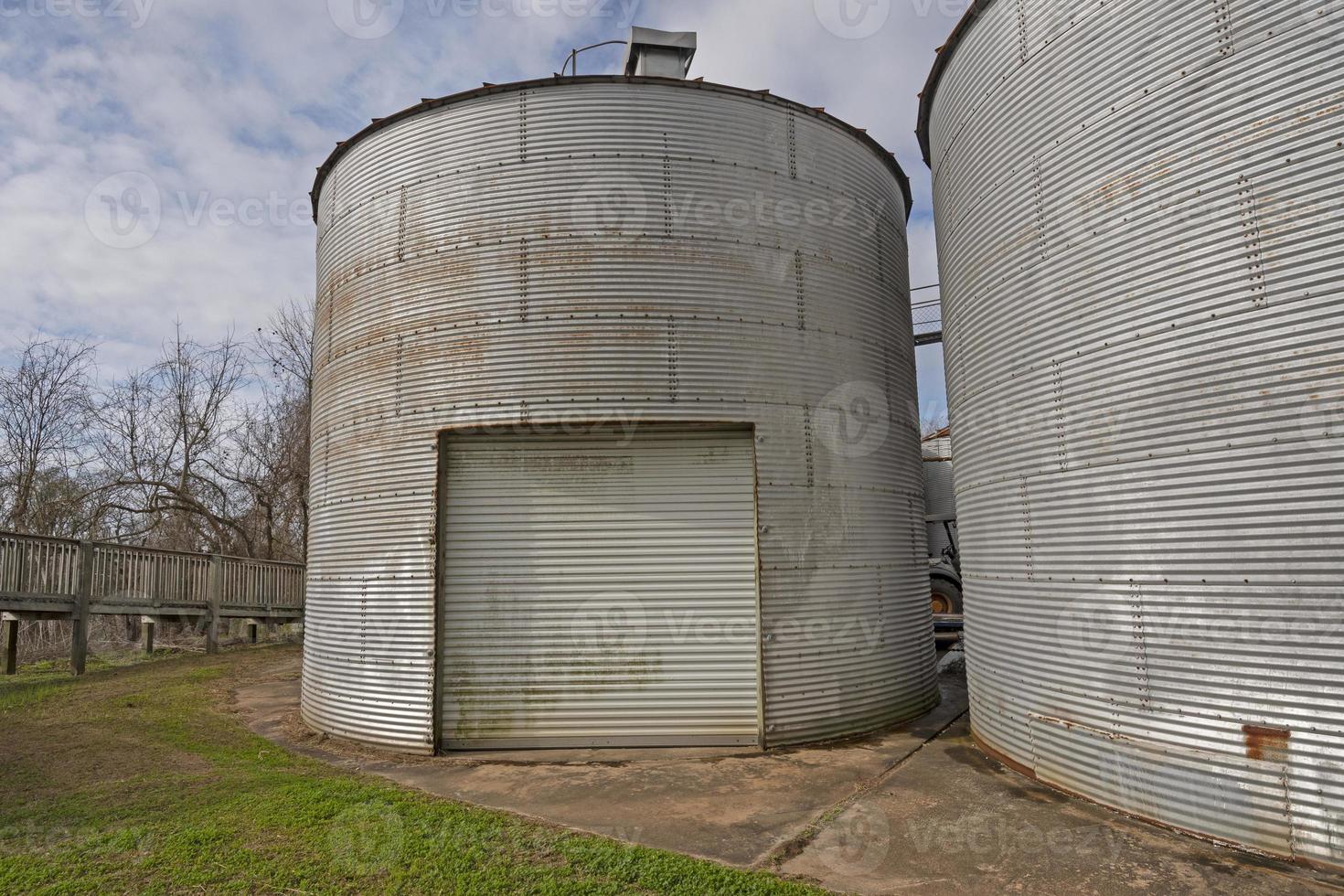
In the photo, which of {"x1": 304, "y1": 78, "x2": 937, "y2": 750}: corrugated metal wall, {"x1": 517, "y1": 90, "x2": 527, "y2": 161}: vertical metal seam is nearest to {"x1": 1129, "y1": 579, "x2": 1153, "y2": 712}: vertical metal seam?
{"x1": 304, "y1": 78, "x2": 937, "y2": 750}: corrugated metal wall

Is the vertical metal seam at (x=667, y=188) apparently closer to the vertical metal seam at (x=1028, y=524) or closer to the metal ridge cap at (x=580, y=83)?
the metal ridge cap at (x=580, y=83)

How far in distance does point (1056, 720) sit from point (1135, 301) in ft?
11.0

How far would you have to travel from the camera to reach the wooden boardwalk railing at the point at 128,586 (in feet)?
37.3

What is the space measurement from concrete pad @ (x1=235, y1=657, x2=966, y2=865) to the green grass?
0.32 m

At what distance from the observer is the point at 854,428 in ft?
27.9

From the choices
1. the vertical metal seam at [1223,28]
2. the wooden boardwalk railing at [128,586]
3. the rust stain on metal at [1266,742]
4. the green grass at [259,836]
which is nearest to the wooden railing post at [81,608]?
the wooden boardwalk railing at [128,586]

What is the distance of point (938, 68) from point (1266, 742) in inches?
279

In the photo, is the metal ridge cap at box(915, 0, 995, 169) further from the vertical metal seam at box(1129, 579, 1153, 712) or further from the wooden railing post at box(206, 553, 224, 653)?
the wooden railing post at box(206, 553, 224, 653)

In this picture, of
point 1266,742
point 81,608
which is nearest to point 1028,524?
point 1266,742

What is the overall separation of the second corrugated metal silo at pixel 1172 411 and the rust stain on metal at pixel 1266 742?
0.01 m

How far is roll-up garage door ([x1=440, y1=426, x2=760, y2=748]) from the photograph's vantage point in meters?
7.45

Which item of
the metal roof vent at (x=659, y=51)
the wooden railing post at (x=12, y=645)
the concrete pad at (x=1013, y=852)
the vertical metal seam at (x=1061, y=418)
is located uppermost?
the metal roof vent at (x=659, y=51)

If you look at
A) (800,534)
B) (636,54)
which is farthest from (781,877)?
(636,54)

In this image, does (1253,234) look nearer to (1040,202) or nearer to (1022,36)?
(1040,202)
